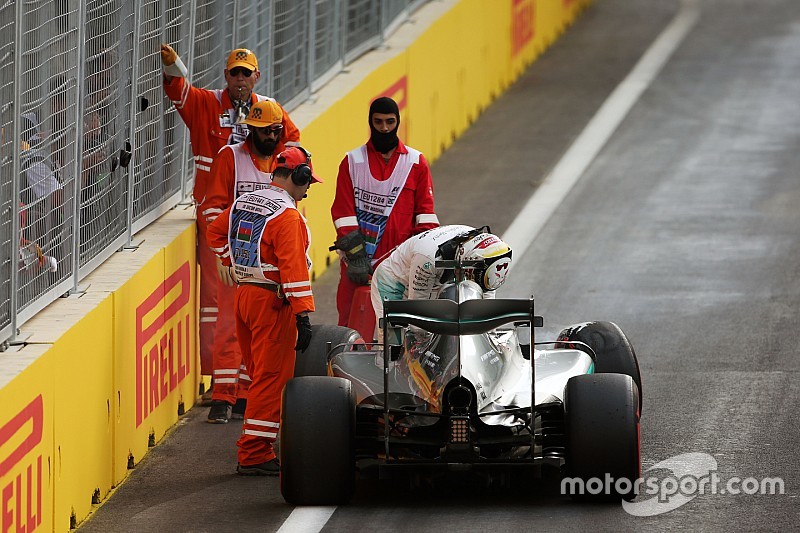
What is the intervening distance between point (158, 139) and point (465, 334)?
378 centimetres

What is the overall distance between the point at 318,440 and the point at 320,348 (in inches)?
59.2

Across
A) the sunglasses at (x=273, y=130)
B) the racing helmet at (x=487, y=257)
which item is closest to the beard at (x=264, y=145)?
the sunglasses at (x=273, y=130)

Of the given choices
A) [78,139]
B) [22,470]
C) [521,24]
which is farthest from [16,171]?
[521,24]

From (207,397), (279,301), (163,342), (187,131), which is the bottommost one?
(207,397)

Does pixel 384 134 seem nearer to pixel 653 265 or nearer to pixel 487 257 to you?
pixel 487 257

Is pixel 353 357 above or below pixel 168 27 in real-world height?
below

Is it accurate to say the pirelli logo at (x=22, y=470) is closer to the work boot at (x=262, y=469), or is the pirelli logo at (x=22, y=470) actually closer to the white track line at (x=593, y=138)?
the work boot at (x=262, y=469)

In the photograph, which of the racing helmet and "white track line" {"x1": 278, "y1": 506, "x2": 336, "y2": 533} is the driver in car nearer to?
the racing helmet

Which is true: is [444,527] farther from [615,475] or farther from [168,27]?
[168,27]

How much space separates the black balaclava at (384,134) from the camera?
447 inches

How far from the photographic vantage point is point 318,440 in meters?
8.97

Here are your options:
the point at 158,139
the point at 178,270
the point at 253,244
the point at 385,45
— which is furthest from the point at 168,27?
the point at 385,45

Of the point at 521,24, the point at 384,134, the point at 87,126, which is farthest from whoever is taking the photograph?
the point at 521,24

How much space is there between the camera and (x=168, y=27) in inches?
469
